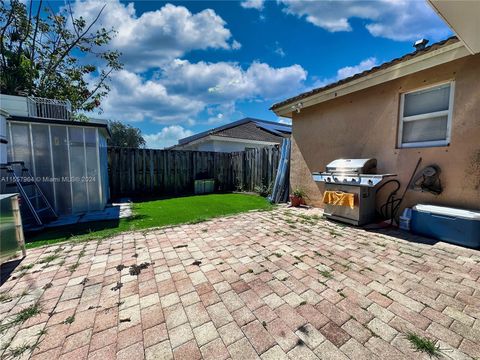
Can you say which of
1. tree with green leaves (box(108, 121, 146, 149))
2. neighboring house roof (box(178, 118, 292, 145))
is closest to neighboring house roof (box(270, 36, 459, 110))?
neighboring house roof (box(178, 118, 292, 145))

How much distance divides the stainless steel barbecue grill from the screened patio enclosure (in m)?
5.79

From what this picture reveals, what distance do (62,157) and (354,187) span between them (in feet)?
22.1

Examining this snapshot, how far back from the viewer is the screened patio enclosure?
469 centimetres

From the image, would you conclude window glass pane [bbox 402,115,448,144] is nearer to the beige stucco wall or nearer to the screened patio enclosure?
the beige stucco wall

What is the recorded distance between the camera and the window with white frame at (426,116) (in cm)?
371

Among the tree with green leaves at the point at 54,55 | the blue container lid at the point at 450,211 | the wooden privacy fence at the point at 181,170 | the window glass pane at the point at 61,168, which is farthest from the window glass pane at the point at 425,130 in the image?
the tree with green leaves at the point at 54,55

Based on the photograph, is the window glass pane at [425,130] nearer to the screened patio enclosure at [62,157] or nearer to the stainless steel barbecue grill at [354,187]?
the stainless steel barbecue grill at [354,187]

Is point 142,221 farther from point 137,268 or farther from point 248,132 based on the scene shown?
point 248,132

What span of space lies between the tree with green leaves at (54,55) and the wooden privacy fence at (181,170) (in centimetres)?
614

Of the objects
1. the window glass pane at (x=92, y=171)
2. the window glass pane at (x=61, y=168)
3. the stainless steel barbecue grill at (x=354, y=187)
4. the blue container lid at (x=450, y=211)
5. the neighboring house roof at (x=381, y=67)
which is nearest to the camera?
the blue container lid at (x=450, y=211)

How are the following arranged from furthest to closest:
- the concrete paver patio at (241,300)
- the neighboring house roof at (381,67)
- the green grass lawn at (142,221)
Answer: the green grass lawn at (142,221) < the neighboring house roof at (381,67) < the concrete paver patio at (241,300)

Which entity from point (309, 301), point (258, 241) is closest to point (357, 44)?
→ point (258, 241)

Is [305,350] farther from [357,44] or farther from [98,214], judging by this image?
[357,44]

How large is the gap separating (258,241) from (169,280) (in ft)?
5.18
